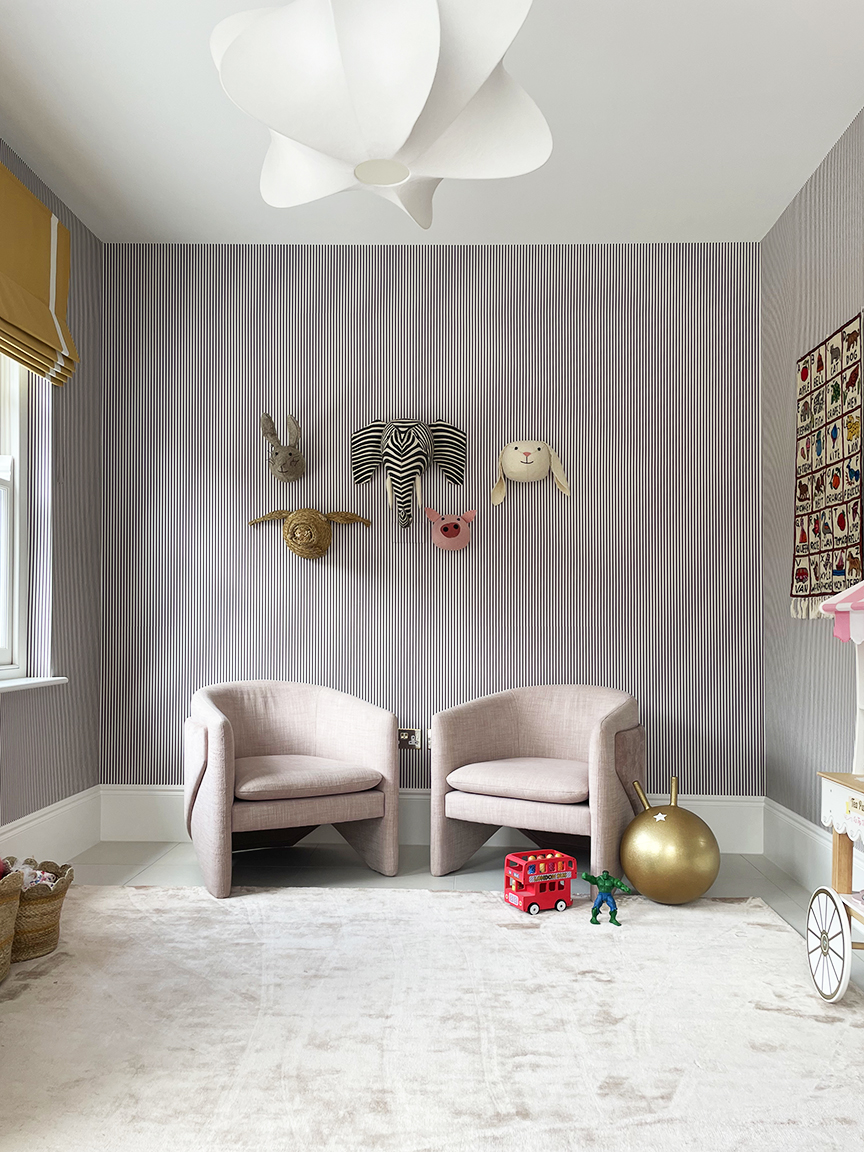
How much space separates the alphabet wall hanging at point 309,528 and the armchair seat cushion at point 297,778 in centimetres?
96

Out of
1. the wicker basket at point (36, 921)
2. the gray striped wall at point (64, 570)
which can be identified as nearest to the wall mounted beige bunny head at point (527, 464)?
the gray striped wall at point (64, 570)

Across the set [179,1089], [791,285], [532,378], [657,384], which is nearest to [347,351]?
[532,378]

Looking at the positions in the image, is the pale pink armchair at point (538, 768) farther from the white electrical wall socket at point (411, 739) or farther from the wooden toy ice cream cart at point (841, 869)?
the wooden toy ice cream cart at point (841, 869)

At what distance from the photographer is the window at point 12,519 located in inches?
138

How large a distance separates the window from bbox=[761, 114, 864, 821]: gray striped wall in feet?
10.3

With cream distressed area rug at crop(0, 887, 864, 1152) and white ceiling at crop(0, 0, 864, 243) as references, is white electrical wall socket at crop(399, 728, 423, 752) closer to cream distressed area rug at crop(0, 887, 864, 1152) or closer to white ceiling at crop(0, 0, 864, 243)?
cream distressed area rug at crop(0, 887, 864, 1152)

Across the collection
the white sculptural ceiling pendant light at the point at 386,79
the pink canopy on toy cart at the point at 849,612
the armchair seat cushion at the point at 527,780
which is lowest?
the armchair seat cushion at the point at 527,780

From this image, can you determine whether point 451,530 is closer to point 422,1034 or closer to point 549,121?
point 549,121

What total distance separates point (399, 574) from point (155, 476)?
1234 millimetres

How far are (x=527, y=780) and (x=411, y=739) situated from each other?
0.86 m

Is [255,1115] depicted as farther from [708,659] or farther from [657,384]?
[657,384]

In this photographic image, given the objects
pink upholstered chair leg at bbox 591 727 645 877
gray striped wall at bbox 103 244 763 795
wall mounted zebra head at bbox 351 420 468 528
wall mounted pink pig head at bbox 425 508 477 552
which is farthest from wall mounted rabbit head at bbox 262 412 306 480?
pink upholstered chair leg at bbox 591 727 645 877

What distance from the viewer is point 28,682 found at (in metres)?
3.45

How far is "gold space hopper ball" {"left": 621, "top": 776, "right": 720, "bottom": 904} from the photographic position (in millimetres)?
3045
